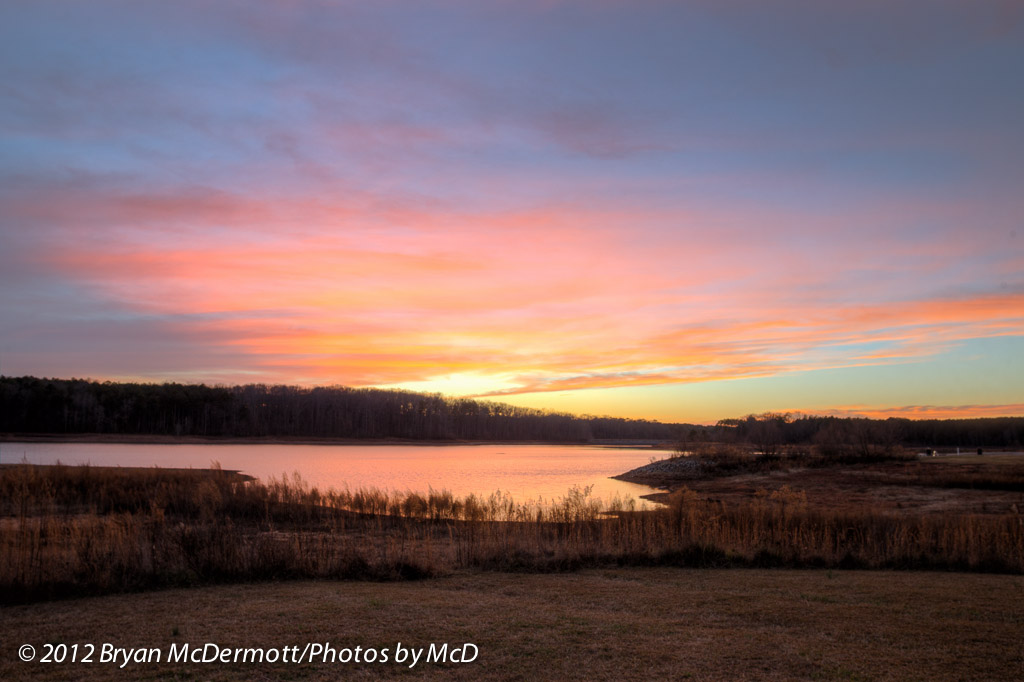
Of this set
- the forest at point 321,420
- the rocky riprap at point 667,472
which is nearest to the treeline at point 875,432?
the forest at point 321,420

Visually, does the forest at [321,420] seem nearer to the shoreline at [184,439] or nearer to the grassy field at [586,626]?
the shoreline at [184,439]

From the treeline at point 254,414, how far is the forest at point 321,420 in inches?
7.7

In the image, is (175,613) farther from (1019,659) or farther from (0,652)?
(1019,659)

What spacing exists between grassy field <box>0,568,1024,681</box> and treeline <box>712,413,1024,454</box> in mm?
64799

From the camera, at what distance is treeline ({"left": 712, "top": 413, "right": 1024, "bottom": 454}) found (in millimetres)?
74812

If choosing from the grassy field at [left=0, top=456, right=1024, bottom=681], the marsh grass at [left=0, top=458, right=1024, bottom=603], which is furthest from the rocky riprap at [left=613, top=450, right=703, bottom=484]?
the grassy field at [left=0, top=456, right=1024, bottom=681]

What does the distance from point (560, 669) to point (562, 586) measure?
4.55 meters

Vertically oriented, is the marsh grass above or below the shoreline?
above

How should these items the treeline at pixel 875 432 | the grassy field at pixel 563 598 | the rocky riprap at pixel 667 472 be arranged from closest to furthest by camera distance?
the grassy field at pixel 563 598 < the rocky riprap at pixel 667 472 < the treeline at pixel 875 432

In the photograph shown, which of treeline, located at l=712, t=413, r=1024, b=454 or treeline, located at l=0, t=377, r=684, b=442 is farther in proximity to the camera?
treeline, located at l=0, t=377, r=684, b=442

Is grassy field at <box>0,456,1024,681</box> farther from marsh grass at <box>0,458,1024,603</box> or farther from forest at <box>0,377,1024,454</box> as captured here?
forest at <box>0,377,1024,454</box>

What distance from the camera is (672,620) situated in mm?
8852

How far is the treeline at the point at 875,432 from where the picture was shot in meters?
74.8

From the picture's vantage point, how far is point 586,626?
8.48 metres
